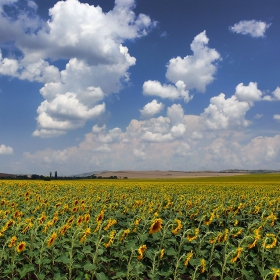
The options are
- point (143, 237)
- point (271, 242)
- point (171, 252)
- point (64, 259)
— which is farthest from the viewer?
point (271, 242)

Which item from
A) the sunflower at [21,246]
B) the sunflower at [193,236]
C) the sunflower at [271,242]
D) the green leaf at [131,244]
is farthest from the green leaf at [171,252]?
the sunflower at [21,246]

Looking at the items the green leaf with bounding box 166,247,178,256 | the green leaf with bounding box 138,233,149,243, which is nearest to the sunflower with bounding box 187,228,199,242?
the green leaf with bounding box 166,247,178,256

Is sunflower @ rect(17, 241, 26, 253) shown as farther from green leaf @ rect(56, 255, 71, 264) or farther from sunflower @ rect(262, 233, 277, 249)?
sunflower @ rect(262, 233, 277, 249)

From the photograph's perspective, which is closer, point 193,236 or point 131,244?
point 131,244

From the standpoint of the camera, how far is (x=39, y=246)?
20.9 ft

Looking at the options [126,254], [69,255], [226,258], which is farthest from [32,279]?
[226,258]

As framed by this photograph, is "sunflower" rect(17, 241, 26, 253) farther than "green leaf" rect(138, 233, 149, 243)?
No

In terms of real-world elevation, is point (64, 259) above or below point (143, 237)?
below

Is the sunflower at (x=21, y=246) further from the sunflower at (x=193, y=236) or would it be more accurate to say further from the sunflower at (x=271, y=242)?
the sunflower at (x=271, y=242)

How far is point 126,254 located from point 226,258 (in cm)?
186

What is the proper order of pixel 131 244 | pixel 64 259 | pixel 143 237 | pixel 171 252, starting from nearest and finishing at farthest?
pixel 64 259 < pixel 131 244 < pixel 171 252 < pixel 143 237

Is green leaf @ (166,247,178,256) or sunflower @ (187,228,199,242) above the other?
sunflower @ (187,228,199,242)

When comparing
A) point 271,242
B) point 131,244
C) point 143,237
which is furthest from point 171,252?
point 271,242

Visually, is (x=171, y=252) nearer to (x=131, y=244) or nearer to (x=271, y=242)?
(x=131, y=244)
